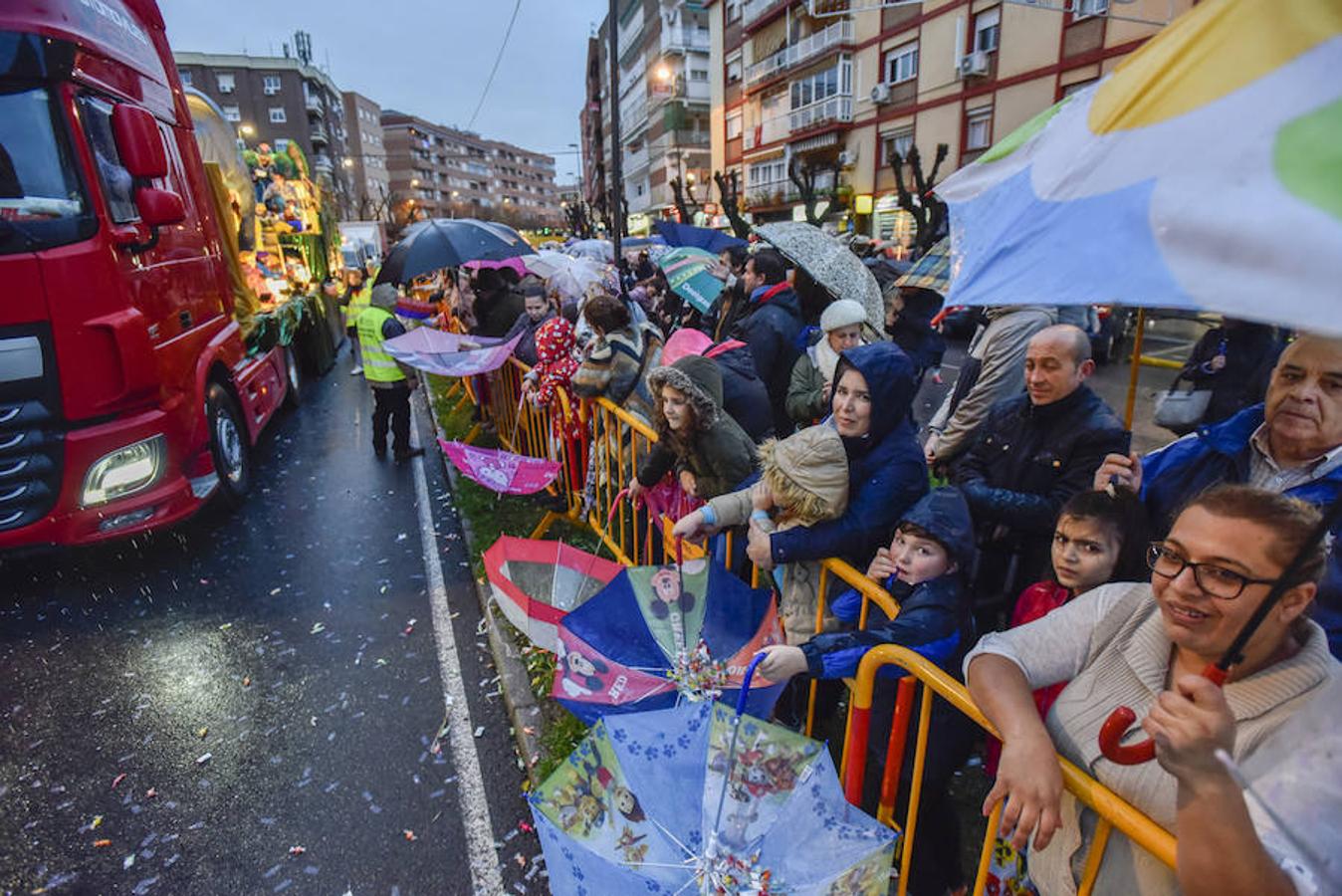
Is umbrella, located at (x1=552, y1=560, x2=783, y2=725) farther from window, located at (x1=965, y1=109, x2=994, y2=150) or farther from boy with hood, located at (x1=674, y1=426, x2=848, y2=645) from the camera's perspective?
window, located at (x1=965, y1=109, x2=994, y2=150)

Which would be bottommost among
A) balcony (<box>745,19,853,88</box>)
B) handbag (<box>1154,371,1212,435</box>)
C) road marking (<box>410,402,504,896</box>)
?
road marking (<box>410,402,504,896</box>)

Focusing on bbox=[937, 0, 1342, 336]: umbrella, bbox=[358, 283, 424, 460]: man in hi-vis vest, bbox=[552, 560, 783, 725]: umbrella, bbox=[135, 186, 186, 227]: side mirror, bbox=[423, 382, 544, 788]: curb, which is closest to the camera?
bbox=[937, 0, 1342, 336]: umbrella

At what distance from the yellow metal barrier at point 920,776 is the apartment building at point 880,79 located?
17.4 meters

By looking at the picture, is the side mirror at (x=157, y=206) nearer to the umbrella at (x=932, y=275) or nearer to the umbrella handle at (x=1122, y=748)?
the umbrella at (x=932, y=275)

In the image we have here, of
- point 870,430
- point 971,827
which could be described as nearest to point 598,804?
point 870,430

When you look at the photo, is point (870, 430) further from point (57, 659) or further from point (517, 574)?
point (57, 659)

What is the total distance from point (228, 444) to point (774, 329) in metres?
4.83

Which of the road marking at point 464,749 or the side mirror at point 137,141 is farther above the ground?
the side mirror at point 137,141

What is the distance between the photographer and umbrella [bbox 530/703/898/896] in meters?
1.64

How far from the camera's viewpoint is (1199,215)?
983 mm

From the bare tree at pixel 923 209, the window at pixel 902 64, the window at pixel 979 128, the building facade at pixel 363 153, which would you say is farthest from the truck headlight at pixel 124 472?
the building facade at pixel 363 153

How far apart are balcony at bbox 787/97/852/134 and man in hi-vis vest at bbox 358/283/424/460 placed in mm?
27766

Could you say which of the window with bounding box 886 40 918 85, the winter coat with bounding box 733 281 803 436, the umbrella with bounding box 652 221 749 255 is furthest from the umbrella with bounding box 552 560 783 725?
the window with bounding box 886 40 918 85

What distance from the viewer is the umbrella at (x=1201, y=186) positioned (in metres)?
0.88
